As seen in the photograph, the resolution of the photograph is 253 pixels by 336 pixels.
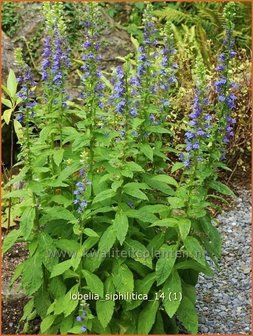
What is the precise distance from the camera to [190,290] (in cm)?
446

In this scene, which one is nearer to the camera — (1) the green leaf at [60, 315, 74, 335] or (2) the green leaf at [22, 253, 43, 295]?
(2) the green leaf at [22, 253, 43, 295]

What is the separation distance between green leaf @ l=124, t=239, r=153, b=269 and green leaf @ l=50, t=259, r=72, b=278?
39 cm

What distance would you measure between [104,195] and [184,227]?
531mm

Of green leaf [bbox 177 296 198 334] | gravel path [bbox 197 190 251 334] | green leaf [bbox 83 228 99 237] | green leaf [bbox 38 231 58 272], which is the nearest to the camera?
green leaf [bbox 83 228 99 237]

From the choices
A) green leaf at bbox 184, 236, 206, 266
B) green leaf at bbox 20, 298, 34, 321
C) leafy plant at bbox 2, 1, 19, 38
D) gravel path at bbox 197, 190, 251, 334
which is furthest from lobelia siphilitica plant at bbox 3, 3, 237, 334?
leafy plant at bbox 2, 1, 19, 38

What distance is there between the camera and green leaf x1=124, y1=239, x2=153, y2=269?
4129mm

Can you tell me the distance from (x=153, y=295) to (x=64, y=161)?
1105 millimetres

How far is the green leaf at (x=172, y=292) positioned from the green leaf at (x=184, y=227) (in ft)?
1.19

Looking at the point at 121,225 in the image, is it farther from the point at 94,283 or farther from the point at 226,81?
the point at 226,81

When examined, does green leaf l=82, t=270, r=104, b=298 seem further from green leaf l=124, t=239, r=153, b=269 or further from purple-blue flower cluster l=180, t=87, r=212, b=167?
purple-blue flower cluster l=180, t=87, r=212, b=167

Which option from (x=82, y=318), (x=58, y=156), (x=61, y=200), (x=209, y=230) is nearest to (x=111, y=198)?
(x=61, y=200)

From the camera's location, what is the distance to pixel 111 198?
4.18 meters

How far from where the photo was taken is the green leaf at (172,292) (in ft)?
13.6

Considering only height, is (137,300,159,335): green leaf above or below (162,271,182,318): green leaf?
below
